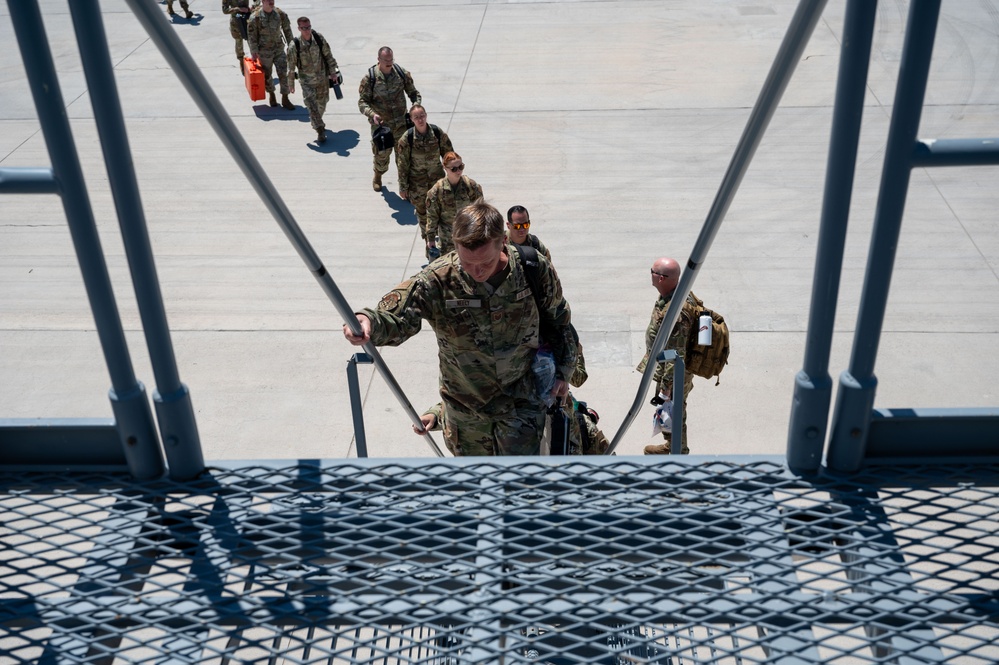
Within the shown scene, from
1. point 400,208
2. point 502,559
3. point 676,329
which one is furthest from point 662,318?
point 400,208

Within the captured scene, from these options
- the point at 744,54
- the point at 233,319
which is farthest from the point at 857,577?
the point at 744,54

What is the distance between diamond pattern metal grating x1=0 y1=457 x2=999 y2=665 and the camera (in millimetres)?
1696

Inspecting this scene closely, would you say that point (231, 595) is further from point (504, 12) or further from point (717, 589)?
point (504, 12)

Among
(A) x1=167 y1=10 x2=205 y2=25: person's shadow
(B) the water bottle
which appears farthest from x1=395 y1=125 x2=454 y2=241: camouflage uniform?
(A) x1=167 y1=10 x2=205 y2=25: person's shadow

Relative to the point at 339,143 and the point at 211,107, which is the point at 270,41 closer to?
the point at 339,143

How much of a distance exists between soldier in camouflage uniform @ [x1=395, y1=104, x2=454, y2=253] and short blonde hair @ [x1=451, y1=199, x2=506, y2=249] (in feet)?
17.0

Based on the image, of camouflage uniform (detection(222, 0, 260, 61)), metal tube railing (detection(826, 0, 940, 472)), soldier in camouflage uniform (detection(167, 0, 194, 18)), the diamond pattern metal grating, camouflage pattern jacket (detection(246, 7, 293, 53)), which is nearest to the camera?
metal tube railing (detection(826, 0, 940, 472))

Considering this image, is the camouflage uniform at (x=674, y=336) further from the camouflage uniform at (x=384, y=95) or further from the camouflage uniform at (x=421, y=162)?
the camouflage uniform at (x=384, y=95)

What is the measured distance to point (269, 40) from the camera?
13.2m

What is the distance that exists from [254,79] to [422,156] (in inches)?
195

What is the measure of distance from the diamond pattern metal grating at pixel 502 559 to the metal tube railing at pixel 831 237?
0.38 feet

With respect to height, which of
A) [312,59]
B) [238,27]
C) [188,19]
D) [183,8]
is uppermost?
[183,8]

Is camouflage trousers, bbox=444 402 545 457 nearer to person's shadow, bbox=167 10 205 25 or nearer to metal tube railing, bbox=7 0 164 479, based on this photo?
metal tube railing, bbox=7 0 164 479

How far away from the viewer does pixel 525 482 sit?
2.06 meters
